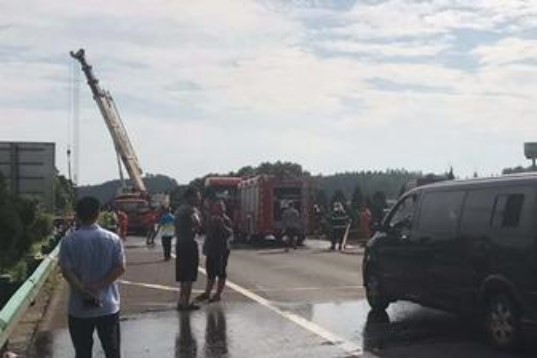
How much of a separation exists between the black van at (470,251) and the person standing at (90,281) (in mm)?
4394

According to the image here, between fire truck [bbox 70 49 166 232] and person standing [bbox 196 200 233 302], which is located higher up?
fire truck [bbox 70 49 166 232]

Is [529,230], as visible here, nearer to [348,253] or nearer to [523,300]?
[523,300]

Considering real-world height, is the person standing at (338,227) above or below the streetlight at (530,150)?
below

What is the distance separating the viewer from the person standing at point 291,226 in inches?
1299

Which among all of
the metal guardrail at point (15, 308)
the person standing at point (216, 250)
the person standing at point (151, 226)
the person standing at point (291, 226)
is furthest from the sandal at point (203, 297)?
the person standing at point (151, 226)

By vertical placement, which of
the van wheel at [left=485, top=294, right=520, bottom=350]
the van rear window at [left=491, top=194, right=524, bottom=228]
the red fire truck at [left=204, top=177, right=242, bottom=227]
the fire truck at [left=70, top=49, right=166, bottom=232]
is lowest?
the van wheel at [left=485, top=294, right=520, bottom=350]

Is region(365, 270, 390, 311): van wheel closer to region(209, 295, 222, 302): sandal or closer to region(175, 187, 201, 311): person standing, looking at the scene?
region(175, 187, 201, 311): person standing

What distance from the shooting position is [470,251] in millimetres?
10711

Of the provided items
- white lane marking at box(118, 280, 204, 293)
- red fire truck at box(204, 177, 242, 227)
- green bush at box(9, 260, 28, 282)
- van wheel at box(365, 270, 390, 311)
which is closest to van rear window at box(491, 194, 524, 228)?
van wheel at box(365, 270, 390, 311)

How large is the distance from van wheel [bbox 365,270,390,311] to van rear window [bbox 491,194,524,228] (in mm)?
3347

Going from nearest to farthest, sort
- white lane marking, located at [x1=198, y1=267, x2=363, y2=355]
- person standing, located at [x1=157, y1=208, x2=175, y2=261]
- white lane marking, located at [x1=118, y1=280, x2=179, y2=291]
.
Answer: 1. white lane marking, located at [x1=198, y1=267, x2=363, y2=355]
2. white lane marking, located at [x1=118, y1=280, x2=179, y2=291]
3. person standing, located at [x1=157, y1=208, x2=175, y2=261]

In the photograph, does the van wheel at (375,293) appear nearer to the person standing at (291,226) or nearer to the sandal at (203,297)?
the sandal at (203,297)

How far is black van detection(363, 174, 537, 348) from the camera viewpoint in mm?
9820

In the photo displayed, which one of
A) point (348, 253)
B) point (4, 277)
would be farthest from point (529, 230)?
point (348, 253)
